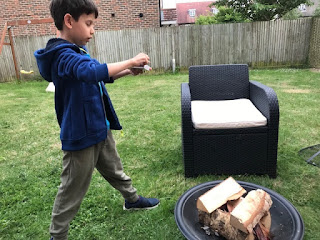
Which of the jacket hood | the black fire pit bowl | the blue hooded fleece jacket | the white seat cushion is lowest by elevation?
the black fire pit bowl

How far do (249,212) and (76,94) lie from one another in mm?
1104

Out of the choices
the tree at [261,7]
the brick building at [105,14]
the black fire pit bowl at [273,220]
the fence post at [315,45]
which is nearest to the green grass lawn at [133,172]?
the black fire pit bowl at [273,220]

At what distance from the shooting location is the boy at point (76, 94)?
4.22ft

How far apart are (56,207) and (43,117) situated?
358 cm

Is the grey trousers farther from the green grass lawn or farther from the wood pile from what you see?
the wood pile

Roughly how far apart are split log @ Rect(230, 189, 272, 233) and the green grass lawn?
554mm

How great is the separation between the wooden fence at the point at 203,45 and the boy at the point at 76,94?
332 inches

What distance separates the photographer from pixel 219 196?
5.22 feet

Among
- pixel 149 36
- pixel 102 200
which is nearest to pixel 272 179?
pixel 102 200

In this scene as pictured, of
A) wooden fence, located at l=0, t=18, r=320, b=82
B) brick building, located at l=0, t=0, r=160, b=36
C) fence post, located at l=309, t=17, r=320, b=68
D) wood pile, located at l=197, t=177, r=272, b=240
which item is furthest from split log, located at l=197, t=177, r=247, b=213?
brick building, located at l=0, t=0, r=160, b=36

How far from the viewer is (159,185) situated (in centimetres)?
242

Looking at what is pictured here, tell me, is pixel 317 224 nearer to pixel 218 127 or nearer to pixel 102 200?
pixel 218 127

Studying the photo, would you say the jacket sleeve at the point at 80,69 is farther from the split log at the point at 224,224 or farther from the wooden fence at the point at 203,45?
the wooden fence at the point at 203,45

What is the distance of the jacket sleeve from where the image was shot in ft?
4.02
